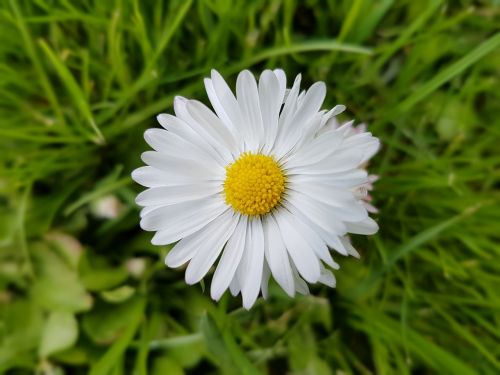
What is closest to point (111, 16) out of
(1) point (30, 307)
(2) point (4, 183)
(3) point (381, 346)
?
(2) point (4, 183)

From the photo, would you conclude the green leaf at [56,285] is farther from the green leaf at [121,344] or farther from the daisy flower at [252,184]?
the daisy flower at [252,184]

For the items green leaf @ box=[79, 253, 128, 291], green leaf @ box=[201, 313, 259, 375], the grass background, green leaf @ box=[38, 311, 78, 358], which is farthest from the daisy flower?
green leaf @ box=[38, 311, 78, 358]

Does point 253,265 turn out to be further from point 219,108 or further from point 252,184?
point 219,108

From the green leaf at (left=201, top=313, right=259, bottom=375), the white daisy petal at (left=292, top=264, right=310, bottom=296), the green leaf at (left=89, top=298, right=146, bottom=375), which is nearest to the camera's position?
the white daisy petal at (left=292, top=264, right=310, bottom=296)

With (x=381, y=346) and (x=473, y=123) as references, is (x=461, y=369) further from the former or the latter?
(x=473, y=123)

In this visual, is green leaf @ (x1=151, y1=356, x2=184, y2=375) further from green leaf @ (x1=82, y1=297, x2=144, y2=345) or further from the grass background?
green leaf @ (x1=82, y1=297, x2=144, y2=345)

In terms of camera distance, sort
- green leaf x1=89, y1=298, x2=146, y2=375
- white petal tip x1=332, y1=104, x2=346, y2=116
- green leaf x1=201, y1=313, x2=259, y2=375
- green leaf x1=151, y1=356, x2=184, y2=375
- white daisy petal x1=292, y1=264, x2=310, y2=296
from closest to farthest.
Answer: white petal tip x1=332, y1=104, x2=346, y2=116 → white daisy petal x1=292, y1=264, x2=310, y2=296 → green leaf x1=201, y1=313, x2=259, y2=375 → green leaf x1=89, y1=298, x2=146, y2=375 → green leaf x1=151, y1=356, x2=184, y2=375

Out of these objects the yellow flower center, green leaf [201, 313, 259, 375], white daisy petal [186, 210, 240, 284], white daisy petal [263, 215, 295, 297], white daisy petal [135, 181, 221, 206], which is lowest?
green leaf [201, 313, 259, 375]

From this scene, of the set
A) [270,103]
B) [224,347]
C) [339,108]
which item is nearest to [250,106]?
[270,103]
